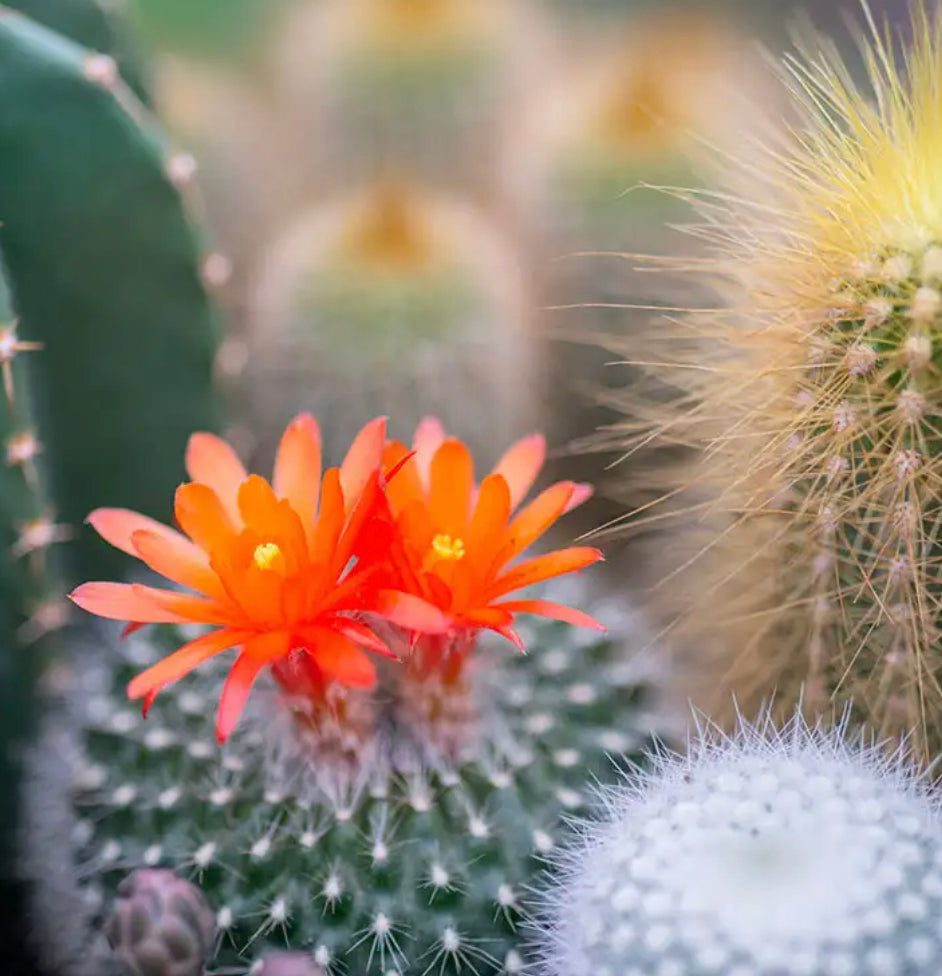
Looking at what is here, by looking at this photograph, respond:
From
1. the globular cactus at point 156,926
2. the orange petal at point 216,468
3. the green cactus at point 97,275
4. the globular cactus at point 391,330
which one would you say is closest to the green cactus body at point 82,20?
the green cactus at point 97,275

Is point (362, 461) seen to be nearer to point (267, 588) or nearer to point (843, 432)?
point (267, 588)

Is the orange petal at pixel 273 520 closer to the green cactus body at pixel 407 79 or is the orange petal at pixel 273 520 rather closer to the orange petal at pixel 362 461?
the orange petal at pixel 362 461

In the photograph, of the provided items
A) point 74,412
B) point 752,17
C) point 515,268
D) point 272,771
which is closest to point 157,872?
point 272,771

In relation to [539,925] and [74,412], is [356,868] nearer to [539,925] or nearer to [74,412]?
[539,925]

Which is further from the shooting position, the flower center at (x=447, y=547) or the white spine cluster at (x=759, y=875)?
the flower center at (x=447, y=547)

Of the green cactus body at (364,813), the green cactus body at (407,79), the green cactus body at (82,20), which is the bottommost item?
the green cactus body at (364,813)

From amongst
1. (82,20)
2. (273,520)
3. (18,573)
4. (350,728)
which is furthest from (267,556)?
(82,20)
